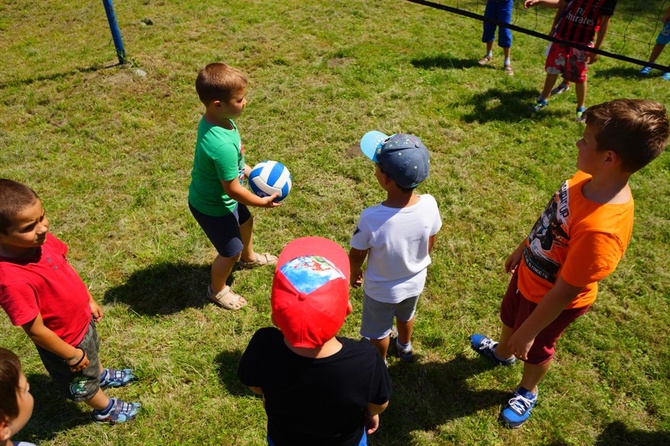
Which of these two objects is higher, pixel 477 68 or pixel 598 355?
pixel 477 68

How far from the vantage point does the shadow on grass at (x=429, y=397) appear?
2.96 m

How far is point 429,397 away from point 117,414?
2.02 meters

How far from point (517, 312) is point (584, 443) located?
100 cm

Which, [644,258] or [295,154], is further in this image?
[295,154]

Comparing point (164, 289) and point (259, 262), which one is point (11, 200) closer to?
point (164, 289)

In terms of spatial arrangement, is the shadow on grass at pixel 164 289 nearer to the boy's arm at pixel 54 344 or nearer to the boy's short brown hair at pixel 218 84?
the boy's arm at pixel 54 344

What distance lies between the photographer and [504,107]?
19.6ft

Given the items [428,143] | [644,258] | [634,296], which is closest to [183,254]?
[428,143]

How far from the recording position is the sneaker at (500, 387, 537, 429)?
293 centimetres

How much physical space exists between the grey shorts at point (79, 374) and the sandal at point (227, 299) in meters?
1.06

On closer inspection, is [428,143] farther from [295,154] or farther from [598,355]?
[598,355]

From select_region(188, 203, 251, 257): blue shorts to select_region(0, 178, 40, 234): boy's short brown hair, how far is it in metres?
1.18

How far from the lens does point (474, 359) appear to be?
11.0 feet

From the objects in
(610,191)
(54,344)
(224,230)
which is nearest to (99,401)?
(54,344)
